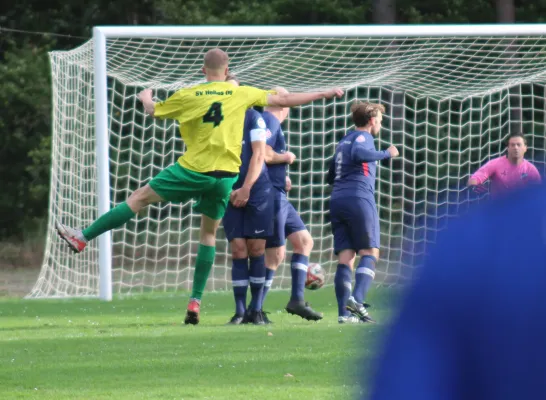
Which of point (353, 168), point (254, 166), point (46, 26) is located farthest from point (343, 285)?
point (46, 26)

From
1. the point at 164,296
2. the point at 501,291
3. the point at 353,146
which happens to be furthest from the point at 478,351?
the point at 164,296

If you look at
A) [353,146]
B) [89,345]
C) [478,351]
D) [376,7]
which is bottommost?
[89,345]

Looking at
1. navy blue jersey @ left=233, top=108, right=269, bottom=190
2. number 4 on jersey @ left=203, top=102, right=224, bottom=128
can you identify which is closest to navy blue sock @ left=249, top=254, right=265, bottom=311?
navy blue jersey @ left=233, top=108, right=269, bottom=190

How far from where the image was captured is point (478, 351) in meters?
0.92

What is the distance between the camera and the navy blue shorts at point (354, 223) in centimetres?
813

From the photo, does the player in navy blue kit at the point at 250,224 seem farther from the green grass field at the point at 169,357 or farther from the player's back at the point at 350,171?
the player's back at the point at 350,171

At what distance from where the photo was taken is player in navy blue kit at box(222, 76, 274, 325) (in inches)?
311

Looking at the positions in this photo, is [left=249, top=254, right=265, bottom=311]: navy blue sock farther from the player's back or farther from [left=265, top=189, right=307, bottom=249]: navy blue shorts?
the player's back

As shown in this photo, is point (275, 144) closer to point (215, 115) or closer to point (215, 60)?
point (215, 115)

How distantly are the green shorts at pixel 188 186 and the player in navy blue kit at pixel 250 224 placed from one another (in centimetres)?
30

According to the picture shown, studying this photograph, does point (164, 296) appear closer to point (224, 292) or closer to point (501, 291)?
point (224, 292)

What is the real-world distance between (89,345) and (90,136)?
6.26 m

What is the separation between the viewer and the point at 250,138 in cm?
796

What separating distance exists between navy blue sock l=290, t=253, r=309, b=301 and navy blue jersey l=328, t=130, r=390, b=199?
56 centimetres
